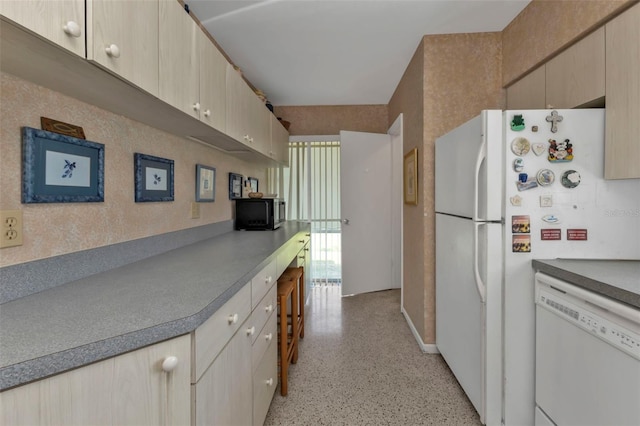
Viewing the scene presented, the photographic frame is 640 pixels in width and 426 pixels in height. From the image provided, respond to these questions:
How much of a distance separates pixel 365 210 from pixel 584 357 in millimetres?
2697

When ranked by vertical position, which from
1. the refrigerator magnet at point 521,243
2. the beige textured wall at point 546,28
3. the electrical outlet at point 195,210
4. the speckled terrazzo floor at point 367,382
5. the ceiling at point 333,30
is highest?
the ceiling at point 333,30

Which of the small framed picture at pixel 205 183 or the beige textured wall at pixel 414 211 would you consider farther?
the beige textured wall at pixel 414 211

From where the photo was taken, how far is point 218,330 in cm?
97

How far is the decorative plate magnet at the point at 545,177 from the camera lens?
1463mm

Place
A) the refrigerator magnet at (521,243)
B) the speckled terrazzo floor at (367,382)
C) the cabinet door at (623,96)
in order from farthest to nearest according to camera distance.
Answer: the speckled terrazzo floor at (367,382) → the refrigerator magnet at (521,243) → the cabinet door at (623,96)

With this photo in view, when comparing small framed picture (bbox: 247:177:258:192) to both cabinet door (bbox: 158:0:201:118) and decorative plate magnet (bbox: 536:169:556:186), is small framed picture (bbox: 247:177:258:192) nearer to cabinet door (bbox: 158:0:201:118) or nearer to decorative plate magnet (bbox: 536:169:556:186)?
cabinet door (bbox: 158:0:201:118)

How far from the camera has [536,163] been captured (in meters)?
1.47

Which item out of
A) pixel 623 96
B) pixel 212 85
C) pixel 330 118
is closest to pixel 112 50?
pixel 212 85

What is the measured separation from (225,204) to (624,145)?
256cm

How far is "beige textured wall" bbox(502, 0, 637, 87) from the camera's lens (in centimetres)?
148

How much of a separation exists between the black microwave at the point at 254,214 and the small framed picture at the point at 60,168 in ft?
5.01

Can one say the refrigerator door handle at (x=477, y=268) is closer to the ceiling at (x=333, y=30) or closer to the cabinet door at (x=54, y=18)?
the ceiling at (x=333, y=30)

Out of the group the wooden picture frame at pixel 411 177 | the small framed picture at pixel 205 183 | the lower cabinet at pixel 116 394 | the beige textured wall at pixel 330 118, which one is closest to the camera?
the lower cabinet at pixel 116 394

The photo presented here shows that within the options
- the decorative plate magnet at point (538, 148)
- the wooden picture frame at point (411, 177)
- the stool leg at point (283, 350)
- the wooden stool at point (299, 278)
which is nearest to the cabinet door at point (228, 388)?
the stool leg at point (283, 350)
